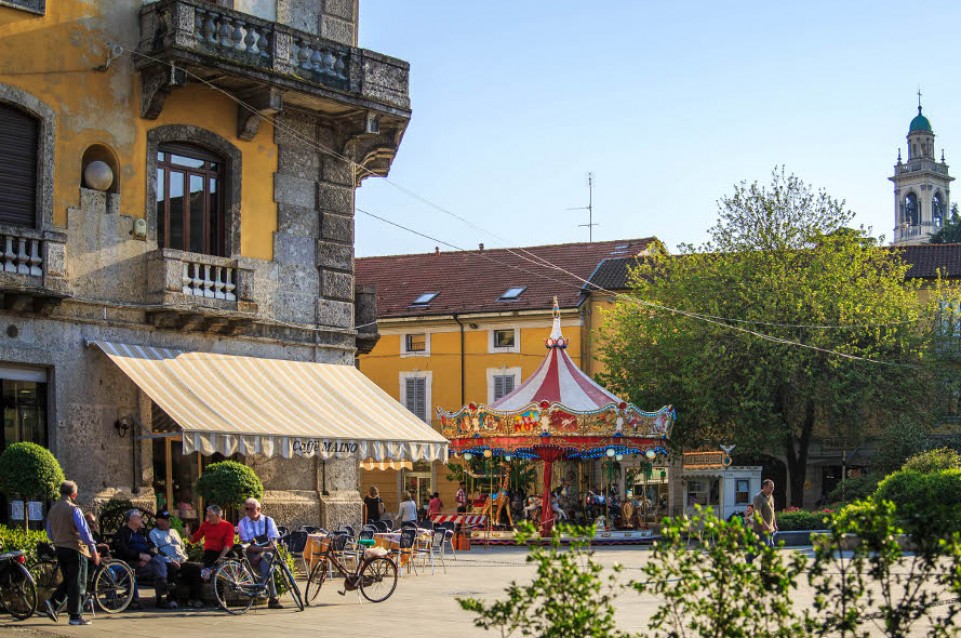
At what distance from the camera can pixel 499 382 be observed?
1959 inches

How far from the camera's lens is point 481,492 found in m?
45.5

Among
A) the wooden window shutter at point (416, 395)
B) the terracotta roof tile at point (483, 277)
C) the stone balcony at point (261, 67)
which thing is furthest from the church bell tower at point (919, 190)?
the stone balcony at point (261, 67)

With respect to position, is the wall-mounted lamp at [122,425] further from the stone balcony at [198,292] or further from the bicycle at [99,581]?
the bicycle at [99,581]

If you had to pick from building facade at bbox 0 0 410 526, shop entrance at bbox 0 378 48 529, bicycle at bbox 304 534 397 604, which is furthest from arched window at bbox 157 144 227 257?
bicycle at bbox 304 534 397 604

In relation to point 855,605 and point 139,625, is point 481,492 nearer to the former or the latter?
point 139,625

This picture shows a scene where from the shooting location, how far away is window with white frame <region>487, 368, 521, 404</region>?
49500mm

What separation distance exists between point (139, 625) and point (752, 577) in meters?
8.72

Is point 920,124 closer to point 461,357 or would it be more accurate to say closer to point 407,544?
point 461,357

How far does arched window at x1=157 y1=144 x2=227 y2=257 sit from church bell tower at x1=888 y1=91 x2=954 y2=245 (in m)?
112

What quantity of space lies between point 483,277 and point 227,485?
110 ft

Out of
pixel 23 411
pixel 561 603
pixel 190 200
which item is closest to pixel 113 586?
pixel 23 411

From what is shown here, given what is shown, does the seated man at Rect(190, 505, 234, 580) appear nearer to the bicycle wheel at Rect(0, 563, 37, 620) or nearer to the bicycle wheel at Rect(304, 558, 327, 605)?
the bicycle wheel at Rect(304, 558, 327, 605)

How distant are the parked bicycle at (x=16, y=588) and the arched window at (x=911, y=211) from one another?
122m

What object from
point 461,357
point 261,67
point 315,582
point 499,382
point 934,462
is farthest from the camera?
point 461,357
